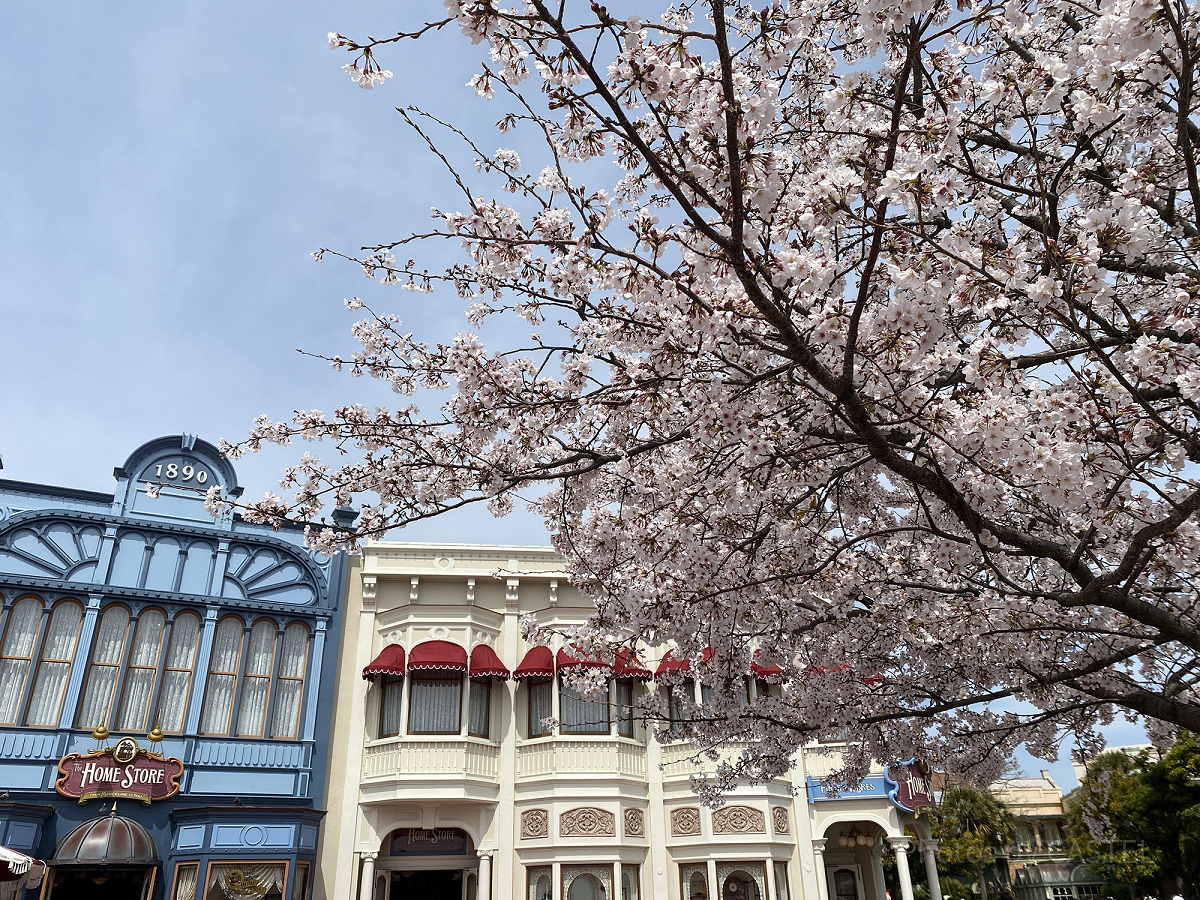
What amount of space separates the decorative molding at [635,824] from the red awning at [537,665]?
10.2ft

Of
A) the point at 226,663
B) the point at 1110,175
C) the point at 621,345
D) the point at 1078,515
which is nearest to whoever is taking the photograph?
the point at 621,345

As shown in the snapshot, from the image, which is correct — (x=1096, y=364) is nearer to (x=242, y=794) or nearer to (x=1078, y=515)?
(x=1078, y=515)

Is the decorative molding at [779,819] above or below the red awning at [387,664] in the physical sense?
→ below

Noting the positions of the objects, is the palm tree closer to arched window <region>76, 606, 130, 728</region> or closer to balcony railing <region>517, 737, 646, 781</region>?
balcony railing <region>517, 737, 646, 781</region>

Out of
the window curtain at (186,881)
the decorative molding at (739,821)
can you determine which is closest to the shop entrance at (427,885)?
the window curtain at (186,881)

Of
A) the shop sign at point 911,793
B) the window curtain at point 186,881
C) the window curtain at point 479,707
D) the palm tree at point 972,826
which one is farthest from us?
the palm tree at point 972,826

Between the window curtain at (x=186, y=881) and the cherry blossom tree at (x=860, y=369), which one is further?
the window curtain at (x=186, y=881)

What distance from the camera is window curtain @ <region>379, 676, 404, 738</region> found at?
15883 millimetres

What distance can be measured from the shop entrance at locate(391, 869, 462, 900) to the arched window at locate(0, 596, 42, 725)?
759 cm

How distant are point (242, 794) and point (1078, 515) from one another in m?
14.3

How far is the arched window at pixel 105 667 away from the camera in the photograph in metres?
14.1

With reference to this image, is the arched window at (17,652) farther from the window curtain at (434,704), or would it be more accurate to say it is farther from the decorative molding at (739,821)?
the decorative molding at (739,821)

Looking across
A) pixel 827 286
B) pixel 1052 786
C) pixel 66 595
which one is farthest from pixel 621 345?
pixel 1052 786

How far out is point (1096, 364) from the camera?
5668mm
